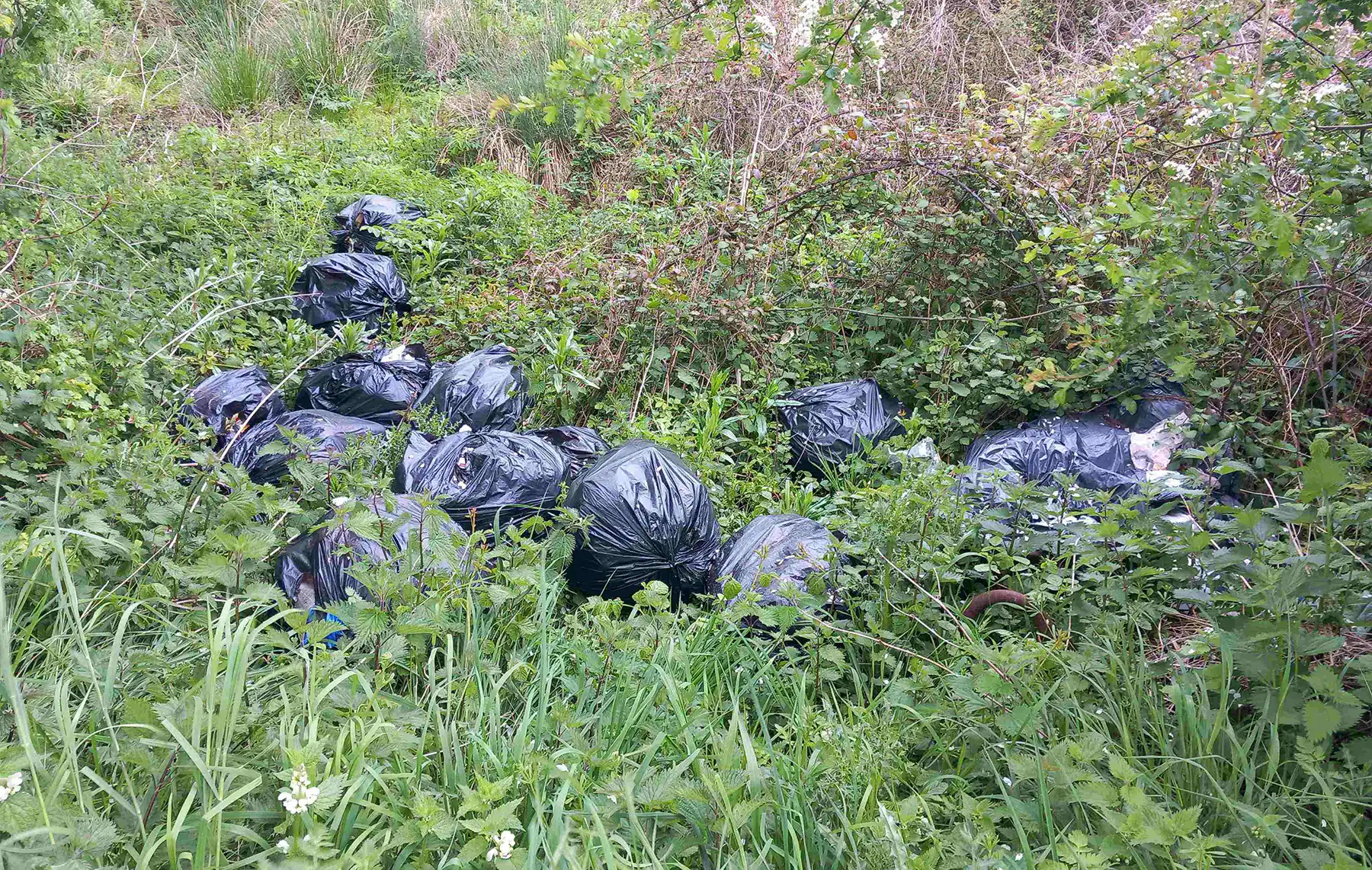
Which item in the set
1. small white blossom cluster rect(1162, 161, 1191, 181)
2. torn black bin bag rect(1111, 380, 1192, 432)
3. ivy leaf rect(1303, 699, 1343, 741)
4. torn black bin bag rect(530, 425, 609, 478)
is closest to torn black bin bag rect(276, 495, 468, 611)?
torn black bin bag rect(530, 425, 609, 478)

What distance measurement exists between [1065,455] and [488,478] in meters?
2.13

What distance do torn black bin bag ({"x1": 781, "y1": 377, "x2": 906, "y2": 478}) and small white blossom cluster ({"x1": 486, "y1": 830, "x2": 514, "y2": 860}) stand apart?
7.53 feet

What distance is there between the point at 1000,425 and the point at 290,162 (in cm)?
505

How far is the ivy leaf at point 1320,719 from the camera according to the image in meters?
1.51

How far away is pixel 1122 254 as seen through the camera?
309cm

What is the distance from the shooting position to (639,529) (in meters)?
2.62

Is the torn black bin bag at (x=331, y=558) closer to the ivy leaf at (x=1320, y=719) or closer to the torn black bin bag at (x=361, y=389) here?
the torn black bin bag at (x=361, y=389)

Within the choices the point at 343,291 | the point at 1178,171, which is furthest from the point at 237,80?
the point at 1178,171

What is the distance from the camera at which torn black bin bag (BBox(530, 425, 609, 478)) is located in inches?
124

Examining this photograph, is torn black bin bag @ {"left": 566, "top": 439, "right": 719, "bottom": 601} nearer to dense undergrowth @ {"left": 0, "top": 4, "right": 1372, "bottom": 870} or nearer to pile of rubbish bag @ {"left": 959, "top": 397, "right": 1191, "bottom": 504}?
dense undergrowth @ {"left": 0, "top": 4, "right": 1372, "bottom": 870}

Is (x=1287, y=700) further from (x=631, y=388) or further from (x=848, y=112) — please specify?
(x=848, y=112)

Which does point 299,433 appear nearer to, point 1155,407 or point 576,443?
point 576,443

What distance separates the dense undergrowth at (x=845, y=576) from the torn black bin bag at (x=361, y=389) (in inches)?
9.3

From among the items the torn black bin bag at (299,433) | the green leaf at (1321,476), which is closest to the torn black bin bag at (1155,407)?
the green leaf at (1321,476)
